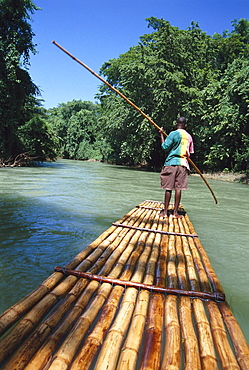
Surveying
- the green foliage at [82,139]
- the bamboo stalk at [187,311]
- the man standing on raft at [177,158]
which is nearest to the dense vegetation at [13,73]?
the man standing on raft at [177,158]

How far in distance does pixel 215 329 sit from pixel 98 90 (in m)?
26.4

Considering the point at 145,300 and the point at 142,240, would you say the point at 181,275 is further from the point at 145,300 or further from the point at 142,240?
the point at 142,240

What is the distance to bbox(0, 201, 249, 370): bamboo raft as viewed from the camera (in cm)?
116

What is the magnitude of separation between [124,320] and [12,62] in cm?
1583

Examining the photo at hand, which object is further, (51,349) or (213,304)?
(213,304)

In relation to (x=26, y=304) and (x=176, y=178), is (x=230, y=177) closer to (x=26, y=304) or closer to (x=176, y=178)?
(x=176, y=178)

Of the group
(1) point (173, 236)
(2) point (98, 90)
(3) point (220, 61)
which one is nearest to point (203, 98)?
(3) point (220, 61)

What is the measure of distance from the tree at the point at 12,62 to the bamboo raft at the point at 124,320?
14461 millimetres

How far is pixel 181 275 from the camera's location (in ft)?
6.55

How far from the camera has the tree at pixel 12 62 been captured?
558 inches

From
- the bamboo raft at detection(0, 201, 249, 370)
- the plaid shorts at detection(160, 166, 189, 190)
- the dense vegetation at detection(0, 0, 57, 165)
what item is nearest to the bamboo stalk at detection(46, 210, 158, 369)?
the bamboo raft at detection(0, 201, 249, 370)

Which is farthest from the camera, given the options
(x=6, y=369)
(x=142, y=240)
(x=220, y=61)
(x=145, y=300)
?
(x=220, y=61)

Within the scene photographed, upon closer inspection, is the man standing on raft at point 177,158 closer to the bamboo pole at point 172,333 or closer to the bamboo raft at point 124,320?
the bamboo raft at point 124,320

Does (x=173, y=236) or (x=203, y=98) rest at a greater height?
(x=203, y=98)
